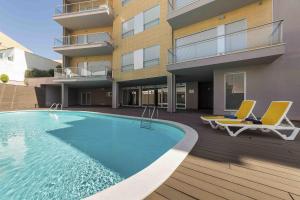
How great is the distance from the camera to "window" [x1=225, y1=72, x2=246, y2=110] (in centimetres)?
1024

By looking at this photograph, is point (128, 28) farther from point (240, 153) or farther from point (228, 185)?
point (228, 185)

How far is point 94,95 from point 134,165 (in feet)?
74.8

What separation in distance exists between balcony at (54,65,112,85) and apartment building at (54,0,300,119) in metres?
0.11

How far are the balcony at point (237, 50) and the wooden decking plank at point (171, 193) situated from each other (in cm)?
872

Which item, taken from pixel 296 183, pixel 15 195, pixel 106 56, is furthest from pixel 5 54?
pixel 296 183

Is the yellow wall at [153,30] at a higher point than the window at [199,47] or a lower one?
higher

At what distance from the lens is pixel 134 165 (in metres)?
4.56

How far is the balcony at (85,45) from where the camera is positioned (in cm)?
1847

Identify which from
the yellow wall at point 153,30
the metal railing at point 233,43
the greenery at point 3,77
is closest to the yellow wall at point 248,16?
the yellow wall at point 153,30

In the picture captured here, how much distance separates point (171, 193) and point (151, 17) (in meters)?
16.0

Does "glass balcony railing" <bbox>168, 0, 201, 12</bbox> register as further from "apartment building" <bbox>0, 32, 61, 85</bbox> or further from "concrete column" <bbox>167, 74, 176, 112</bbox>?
"apartment building" <bbox>0, 32, 61, 85</bbox>

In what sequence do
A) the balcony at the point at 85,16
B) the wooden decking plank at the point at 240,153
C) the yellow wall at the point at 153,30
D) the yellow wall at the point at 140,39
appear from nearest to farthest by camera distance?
the wooden decking plank at the point at 240,153, the yellow wall at the point at 153,30, the yellow wall at the point at 140,39, the balcony at the point at 85,16

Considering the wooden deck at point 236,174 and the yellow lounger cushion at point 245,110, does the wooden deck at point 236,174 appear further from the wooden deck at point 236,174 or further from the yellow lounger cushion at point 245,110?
the yellow lounger cushion at point 245,110

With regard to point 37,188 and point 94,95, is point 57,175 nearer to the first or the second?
point 37,188
